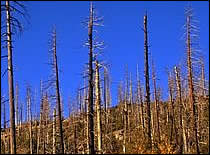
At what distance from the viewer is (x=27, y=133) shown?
71.6m

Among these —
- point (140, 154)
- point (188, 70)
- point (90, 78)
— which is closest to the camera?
point (140, 154)

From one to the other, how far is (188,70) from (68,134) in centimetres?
3557

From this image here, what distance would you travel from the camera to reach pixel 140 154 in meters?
22.1

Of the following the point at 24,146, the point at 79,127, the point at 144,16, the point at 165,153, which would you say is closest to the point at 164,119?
the point at 79,127

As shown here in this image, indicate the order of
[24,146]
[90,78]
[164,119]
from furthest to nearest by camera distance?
[164,119], [24,146], [90,78]

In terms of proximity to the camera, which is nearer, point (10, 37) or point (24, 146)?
point (10, 37)

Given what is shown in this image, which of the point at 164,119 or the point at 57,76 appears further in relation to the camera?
the point at 164,119

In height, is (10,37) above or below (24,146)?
above

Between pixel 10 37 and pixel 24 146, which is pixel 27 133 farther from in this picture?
pixel 10 37

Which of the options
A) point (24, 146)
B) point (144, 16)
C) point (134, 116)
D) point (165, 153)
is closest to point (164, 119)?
point (134, 116)

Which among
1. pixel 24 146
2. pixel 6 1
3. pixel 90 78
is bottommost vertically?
pixel 24 146

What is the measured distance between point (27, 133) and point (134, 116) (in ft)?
59.2

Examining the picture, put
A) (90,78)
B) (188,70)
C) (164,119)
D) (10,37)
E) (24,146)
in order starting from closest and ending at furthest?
(10,37)
(90,78)
(188,70)
(24,146)
(164,119)

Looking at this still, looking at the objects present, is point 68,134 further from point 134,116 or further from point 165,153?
point 165,153
